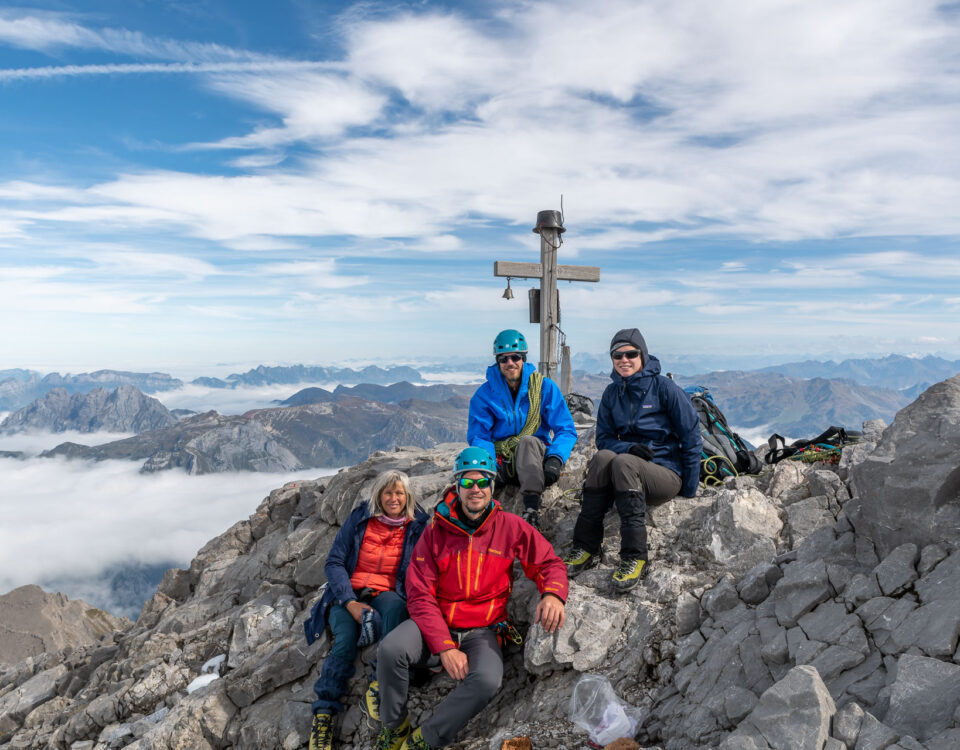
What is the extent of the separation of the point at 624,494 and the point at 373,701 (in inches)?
141

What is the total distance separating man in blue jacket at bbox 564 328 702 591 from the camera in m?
6.75

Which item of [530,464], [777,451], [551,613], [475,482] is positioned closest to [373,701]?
[551,613]

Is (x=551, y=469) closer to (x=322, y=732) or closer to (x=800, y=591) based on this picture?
(x=800, y=591)

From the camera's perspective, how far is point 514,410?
8.63m

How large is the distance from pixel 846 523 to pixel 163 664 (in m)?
11.2

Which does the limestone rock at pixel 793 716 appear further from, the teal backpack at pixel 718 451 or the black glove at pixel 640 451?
the teal backpack at pixel 718 451

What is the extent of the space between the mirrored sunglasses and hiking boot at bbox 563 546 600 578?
1.74 meters

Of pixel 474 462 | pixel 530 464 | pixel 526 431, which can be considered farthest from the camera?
pixel 526 431

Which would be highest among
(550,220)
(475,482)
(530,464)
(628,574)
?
(550,220)

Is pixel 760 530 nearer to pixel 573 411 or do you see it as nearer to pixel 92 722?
pixel 573 411

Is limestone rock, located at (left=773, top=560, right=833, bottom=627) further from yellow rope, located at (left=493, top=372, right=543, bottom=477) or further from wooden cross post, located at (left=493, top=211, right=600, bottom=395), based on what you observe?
wooden cross post, located at (left=493, top=211, right=600, bottom=395)

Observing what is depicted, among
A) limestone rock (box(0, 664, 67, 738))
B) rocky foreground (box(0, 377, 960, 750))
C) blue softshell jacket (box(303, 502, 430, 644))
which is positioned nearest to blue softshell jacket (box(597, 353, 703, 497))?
rocky foreground (box(0, 377, 960, 750))

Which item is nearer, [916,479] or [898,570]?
[898,570]

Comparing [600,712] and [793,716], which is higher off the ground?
[793,716]
